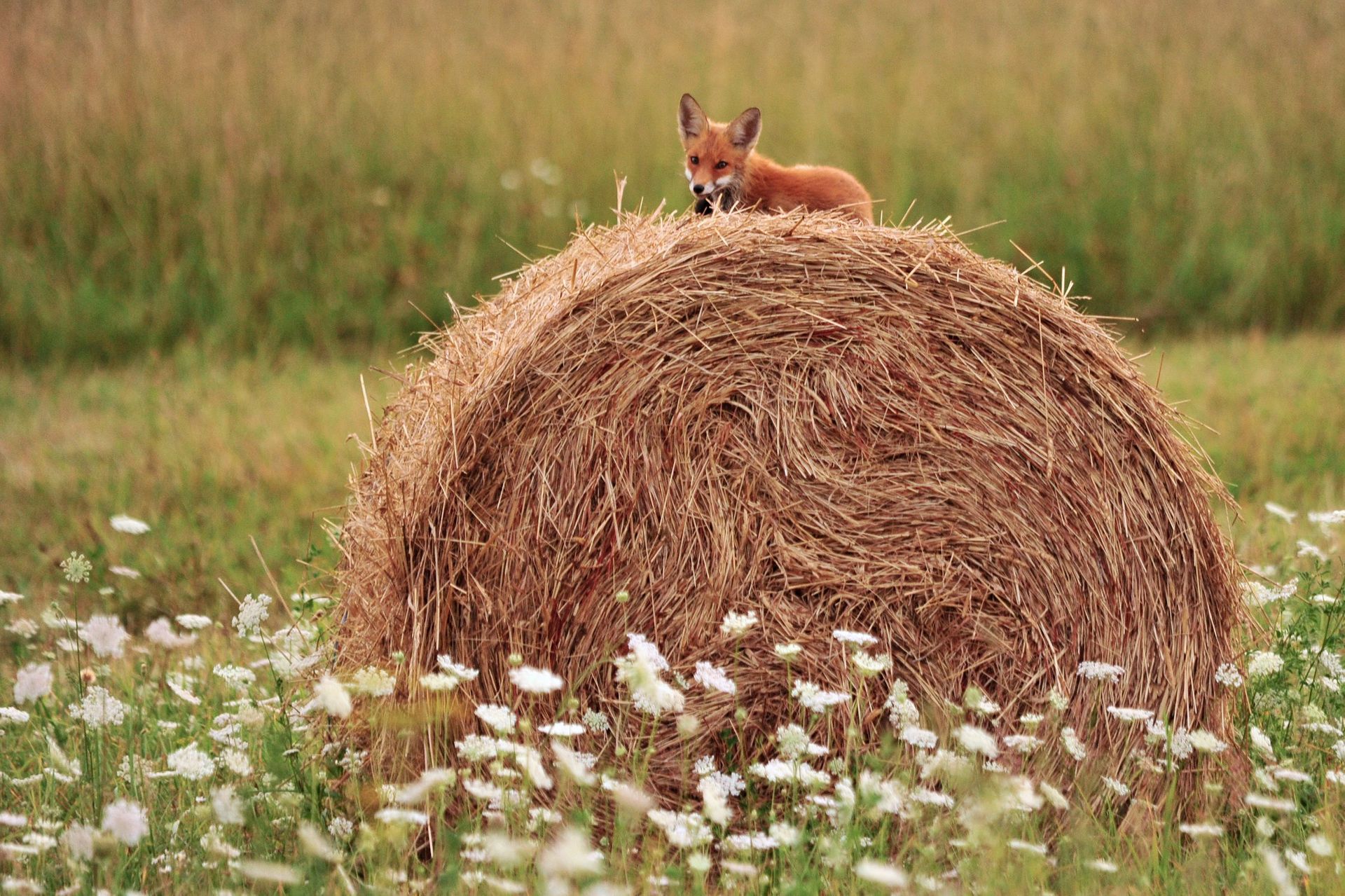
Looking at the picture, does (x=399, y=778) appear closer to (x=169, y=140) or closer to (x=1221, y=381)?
(x=1221, y=381)

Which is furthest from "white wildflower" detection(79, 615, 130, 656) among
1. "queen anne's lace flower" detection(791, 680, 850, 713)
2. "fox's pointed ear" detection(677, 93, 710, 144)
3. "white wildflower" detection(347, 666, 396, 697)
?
"fox's pointed ear" detection(677, 93, 710, 144)

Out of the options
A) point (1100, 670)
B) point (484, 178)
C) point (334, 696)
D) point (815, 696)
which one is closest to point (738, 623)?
point (815, 696)

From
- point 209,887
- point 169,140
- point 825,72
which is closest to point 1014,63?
point 825,72

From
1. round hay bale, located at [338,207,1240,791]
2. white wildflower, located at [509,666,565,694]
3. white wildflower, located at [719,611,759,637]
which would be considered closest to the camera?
white wildflower, located at [509,666,565,694]

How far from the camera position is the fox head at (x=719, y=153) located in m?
4.89

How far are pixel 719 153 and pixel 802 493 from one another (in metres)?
1.51

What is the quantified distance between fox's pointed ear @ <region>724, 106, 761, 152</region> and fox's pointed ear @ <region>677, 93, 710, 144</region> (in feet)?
0.40

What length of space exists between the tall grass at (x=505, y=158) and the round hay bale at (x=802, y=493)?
6.99m

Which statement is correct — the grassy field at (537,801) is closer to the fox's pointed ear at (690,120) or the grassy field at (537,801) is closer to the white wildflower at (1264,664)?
the white wildflower at (1264,664)

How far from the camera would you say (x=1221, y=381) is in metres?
8.97

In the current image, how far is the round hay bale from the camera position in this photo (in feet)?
12.9

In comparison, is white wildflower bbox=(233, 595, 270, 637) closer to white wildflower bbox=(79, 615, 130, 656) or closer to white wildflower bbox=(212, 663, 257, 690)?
white wildflower bbox=(212, 663, 257, 690)

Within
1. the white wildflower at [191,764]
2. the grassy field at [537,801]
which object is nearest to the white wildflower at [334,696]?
the grassy field at [537,801]

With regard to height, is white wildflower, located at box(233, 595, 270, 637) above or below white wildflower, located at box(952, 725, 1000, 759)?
below
